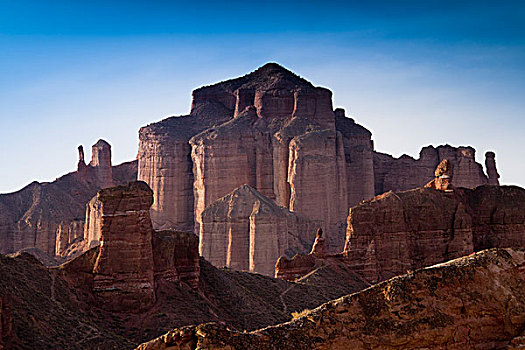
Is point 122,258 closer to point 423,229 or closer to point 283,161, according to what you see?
point 423,229

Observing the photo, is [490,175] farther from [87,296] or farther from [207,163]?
[87,296]

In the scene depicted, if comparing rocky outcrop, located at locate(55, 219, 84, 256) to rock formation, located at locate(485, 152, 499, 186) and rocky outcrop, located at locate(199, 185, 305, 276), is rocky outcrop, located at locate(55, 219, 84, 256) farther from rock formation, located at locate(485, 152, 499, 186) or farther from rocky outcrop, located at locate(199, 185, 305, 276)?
rock formation, located at locate(485, 152, 499, 186)

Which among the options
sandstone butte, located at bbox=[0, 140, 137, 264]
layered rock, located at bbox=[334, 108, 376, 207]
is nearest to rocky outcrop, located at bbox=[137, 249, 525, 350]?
sandstone butte, located at bbox=[0, 140, 137, 264]

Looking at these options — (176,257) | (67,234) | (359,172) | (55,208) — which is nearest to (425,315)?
(176,257)

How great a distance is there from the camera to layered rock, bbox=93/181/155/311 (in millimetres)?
30734

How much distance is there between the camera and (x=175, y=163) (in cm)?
8369

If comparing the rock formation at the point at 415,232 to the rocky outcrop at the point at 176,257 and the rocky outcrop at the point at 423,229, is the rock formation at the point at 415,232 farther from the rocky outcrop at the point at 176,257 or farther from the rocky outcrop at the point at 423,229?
the rocky outcrop at the point at 176,257

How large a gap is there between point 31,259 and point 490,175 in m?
63.9

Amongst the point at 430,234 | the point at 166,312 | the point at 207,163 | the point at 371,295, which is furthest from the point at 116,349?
the point at 207,163

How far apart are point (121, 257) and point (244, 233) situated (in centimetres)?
2890

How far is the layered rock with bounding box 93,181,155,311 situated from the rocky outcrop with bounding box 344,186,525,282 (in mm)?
17373

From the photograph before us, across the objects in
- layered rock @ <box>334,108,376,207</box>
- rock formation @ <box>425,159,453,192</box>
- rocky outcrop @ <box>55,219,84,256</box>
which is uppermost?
layered rock @ <box>334,108,376,207</box>

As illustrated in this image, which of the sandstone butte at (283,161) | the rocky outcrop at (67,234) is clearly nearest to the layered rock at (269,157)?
the sandstone butte at (283,161)

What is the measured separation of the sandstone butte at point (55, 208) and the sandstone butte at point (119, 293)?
128 ft
